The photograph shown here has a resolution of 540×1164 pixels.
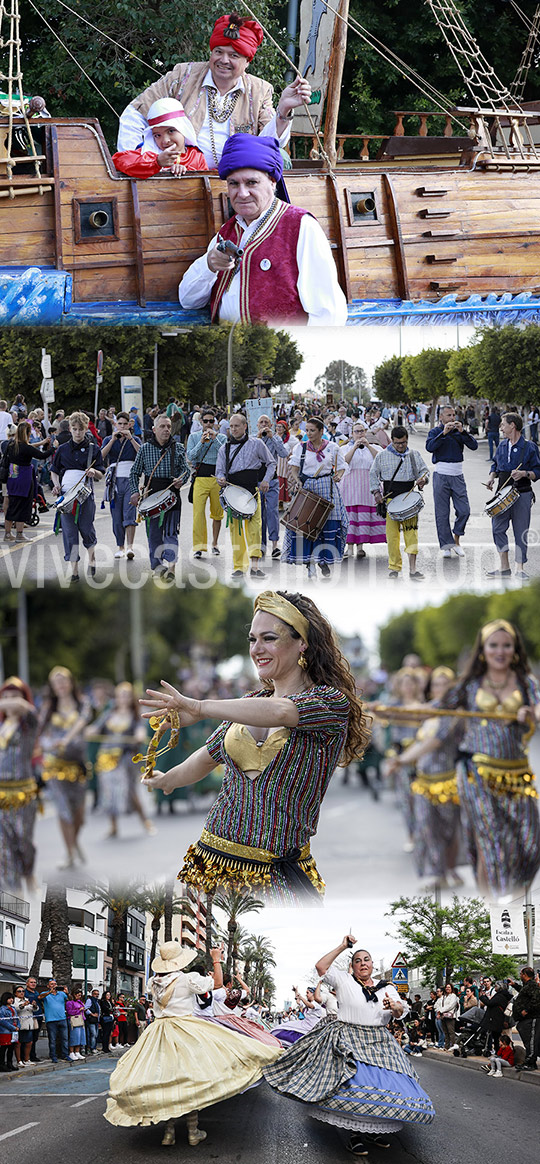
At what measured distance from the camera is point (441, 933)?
3.83 metres

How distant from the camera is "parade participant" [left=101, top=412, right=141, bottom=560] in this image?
5.73 metres

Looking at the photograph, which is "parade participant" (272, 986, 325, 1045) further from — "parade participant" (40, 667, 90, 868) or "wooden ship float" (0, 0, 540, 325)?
"wooden ship float" (0, 0, 540, 325)

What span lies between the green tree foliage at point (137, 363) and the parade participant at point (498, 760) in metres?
3.03

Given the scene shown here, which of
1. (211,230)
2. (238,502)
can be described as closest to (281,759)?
(238,502)

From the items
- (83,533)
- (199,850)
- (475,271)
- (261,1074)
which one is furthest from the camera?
(475,271)

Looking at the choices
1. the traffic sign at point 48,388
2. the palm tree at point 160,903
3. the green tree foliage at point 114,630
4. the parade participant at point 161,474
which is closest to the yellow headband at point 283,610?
the green tree foliage at point 114,630

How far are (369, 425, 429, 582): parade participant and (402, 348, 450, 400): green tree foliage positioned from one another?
0.69ft

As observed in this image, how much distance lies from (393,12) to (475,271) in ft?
40.6

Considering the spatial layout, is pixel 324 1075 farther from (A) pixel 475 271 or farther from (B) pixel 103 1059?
(A) pixel 475 271

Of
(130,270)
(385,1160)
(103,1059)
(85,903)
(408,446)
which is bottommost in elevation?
(385,1160)

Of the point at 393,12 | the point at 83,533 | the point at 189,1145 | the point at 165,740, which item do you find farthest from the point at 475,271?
A: the point at 393,12

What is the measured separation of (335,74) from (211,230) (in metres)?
2.40

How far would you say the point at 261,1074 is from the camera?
4.37 m

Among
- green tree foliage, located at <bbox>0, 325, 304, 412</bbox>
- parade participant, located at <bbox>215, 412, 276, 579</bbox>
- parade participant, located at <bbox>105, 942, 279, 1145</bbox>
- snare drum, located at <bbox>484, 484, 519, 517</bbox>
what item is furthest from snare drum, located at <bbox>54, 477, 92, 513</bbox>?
parade participant, located at <bbox>105, 942, 279, 1145</bbox>
